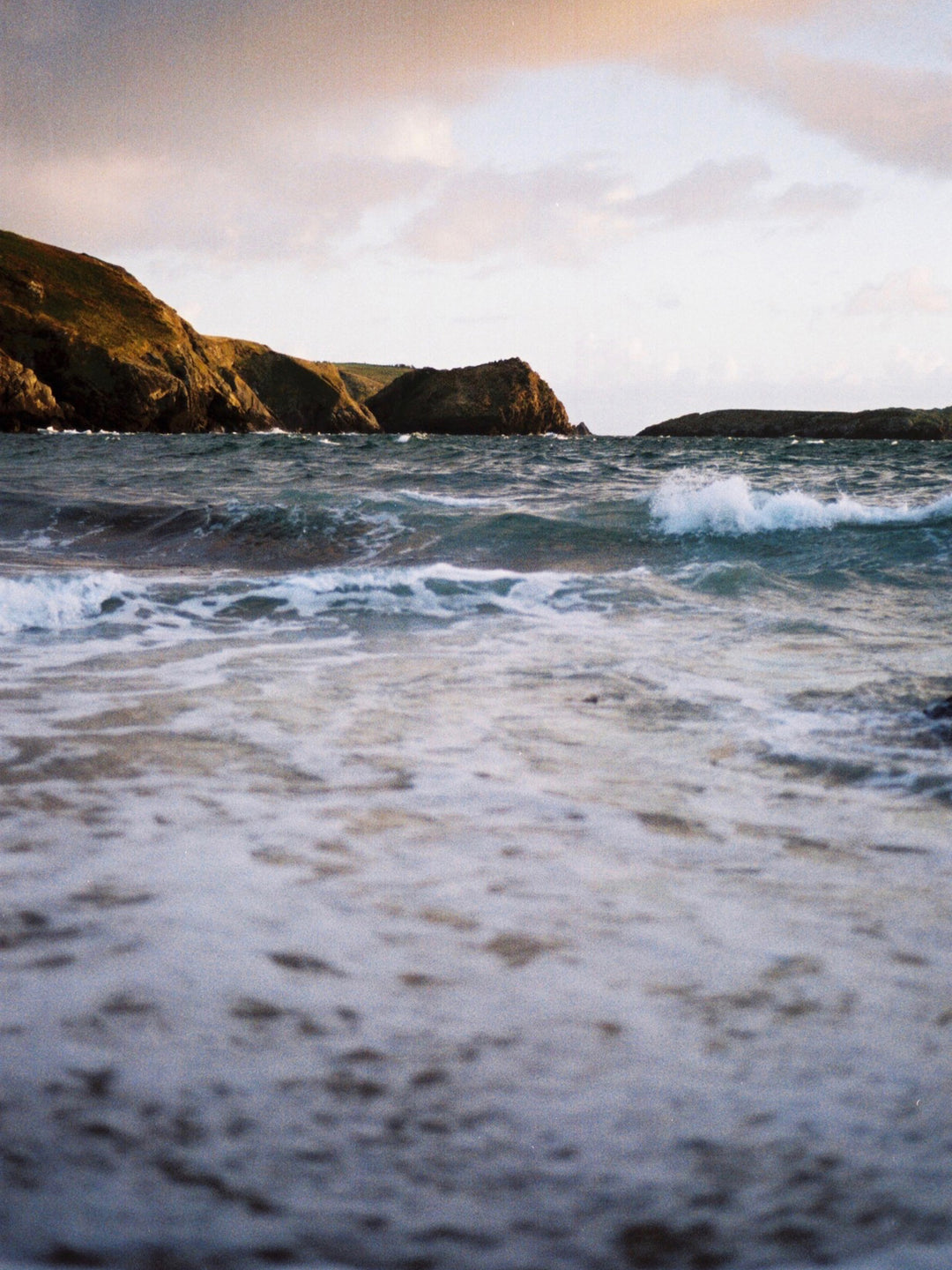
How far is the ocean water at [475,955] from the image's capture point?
1.32 m

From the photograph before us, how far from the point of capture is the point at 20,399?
43500 millimetres

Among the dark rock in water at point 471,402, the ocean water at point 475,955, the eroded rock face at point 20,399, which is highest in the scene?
the dark rock in water at point 471,402

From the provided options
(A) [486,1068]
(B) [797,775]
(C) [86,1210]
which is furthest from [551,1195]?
(B) [797,775]

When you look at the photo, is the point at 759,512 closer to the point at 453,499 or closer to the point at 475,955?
the point at 453,499

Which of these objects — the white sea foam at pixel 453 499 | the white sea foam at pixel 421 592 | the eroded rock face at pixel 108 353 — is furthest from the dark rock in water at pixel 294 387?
the white sea foam at pixel 421 592

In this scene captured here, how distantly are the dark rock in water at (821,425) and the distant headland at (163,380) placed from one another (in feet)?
37.4

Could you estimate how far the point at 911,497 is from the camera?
47.4 ft

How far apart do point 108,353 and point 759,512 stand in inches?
1971

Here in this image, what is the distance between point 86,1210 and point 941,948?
177cm

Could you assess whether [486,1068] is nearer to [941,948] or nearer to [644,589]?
[941,948]

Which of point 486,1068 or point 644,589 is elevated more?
point 644,589

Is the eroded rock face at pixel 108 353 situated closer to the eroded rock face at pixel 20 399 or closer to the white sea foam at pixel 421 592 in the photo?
the eroded rock face at pixel 20 399

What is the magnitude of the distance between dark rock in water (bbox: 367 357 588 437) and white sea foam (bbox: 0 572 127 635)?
6505 centimetres

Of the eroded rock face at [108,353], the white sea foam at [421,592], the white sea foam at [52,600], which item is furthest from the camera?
the eroded rock face at [108,353]
